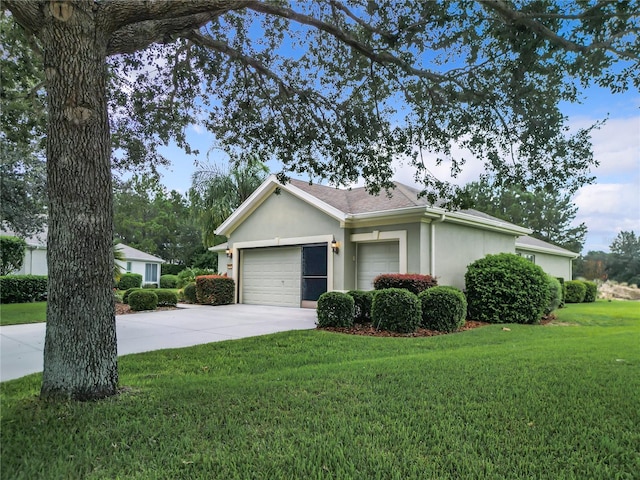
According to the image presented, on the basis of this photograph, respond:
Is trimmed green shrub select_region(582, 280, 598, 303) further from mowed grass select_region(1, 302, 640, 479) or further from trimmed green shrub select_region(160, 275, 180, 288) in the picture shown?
trimmed green shrub select_region(160, 275, 180, 288)

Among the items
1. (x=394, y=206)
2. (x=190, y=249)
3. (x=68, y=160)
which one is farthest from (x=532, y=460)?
(x=190, y=249)

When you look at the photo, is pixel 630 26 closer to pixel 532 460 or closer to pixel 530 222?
pixel 532 460

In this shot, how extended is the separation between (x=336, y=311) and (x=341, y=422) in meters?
5.93

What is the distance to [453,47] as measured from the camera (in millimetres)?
6043

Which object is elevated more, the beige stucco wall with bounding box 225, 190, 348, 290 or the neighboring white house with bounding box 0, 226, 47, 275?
the beige stucco wall with bounding box 225, 190, 348, 290

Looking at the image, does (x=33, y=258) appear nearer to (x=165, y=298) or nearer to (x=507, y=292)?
(x=165, y=298)

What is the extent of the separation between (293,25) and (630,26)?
5.33m

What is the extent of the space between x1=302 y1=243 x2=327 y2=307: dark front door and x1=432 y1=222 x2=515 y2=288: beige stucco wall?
12.1 ft

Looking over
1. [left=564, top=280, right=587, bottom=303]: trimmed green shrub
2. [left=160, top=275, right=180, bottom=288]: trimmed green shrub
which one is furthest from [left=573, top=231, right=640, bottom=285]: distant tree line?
[left=160, top=275, right=180, bottom=288]: trimmed green shrub

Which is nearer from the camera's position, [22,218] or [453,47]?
[453,47]

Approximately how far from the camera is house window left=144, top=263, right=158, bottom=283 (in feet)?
97.5

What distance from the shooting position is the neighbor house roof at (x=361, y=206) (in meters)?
11.7

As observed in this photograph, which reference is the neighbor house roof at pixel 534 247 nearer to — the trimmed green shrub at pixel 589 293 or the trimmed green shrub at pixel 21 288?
the trimmed green shrub at pixel 589 293

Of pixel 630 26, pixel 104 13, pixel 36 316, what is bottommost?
pixel 36 316
